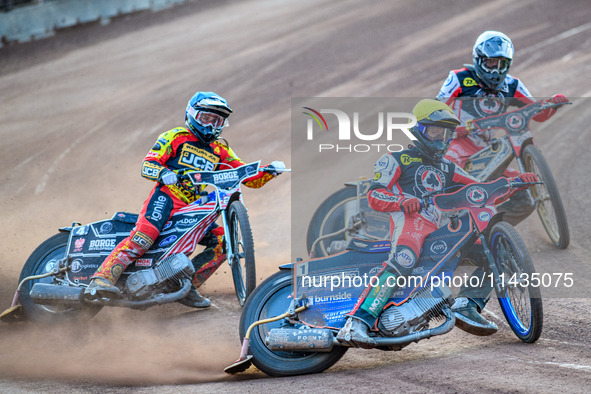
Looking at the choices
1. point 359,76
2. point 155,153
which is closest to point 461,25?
point 359,76

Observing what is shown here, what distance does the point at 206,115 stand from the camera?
348 inches

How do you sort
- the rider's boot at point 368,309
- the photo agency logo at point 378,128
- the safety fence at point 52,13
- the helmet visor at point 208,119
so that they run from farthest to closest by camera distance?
the safety fence at point 52,13 → the helmet visor at point 208,119 → the photo agency logo at point 378,128 → the rider's boot at point 368,309

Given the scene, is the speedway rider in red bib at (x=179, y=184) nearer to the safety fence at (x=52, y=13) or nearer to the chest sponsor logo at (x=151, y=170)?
the chest sponsor logo at (x=151, y=170)

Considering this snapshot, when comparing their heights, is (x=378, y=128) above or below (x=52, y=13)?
below

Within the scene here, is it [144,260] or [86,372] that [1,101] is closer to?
[144,260]

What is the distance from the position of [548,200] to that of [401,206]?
159 inches

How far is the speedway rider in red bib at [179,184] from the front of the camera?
28.4 feet

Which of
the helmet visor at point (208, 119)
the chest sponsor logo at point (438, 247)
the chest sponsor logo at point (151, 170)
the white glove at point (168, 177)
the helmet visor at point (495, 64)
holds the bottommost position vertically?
the chest sponsor logo at point (438, 247)

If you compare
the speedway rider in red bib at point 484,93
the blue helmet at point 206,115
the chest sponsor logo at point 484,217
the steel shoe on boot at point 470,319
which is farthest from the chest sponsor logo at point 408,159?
the blue helmet at point 206,115

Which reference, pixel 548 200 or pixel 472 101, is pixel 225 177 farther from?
pixel 548 200

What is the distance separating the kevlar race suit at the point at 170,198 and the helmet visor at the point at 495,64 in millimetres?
3168

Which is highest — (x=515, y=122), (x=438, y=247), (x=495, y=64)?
(x=495, y=64)

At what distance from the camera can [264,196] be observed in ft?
45.1

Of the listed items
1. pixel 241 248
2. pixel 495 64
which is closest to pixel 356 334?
pixel 241 248
